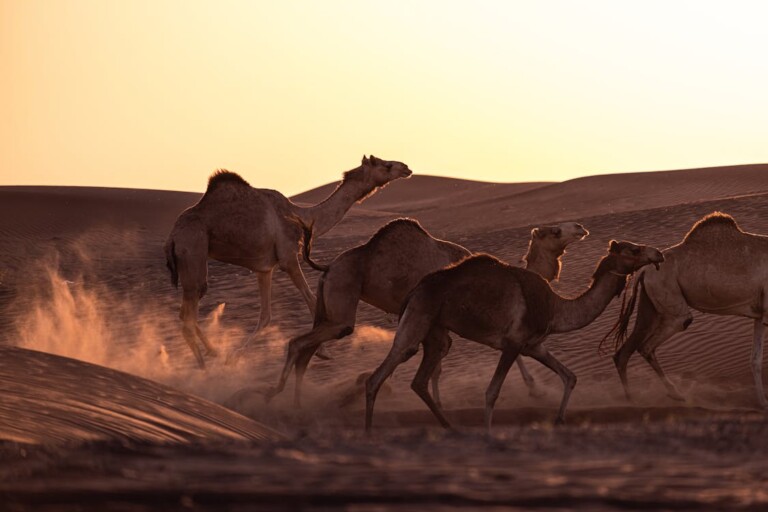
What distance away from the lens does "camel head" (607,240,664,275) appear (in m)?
10.9

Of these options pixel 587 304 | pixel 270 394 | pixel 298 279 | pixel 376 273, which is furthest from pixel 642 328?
pixel 298 279

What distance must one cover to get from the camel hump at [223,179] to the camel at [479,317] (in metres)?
5.40

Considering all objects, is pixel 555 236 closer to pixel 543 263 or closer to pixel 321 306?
pixel 543 263

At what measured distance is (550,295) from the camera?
1072 cm

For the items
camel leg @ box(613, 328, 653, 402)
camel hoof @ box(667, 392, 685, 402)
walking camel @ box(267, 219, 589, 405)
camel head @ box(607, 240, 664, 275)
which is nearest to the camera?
camel head @ box(607, 240, 664, 275)

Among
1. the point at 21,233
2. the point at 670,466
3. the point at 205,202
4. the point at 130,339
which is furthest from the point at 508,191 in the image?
the point at 670,466

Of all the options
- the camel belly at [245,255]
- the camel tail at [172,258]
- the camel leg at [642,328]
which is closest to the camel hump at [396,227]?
the camel leg at [642,328]

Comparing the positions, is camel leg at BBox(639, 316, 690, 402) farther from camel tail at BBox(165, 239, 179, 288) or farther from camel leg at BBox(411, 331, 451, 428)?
camel tail at BBox(165, 239, 179, 288)

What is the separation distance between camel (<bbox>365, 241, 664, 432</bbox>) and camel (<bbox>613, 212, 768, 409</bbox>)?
291 cm

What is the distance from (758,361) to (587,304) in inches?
114

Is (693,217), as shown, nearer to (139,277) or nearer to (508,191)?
(139,277)

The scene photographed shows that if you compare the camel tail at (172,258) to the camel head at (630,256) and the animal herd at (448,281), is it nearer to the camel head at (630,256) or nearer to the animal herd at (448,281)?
the animal herd at (448,281)

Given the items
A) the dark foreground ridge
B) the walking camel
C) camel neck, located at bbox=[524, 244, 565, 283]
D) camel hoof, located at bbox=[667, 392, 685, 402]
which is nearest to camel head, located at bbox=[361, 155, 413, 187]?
camel neck, located at bbox=[524, 244, 565, 283]

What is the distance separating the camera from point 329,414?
12.5 metres
